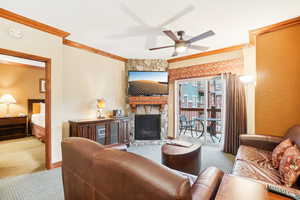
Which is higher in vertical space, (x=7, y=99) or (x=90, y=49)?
(x=90, y=49)

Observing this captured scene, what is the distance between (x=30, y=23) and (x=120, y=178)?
3.03 metres

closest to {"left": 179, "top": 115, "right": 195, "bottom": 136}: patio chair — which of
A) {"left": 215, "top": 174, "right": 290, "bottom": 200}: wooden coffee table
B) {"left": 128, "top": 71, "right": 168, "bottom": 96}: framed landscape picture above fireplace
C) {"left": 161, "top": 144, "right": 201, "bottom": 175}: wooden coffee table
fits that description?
{"left": 128, "top": 71, "right": 168, "bottom": 96}: framed landscape picture above fireplace

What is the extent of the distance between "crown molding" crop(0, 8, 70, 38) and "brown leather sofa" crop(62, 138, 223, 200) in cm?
236

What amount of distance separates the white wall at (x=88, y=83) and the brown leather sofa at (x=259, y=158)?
3.35 metres

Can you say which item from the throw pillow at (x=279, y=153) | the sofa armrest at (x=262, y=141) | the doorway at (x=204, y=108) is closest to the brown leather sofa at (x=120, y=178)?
the throw pillow at (x=279, y=153)

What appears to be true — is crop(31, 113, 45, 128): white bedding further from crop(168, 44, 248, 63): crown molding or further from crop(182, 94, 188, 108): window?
crop(182, 94, 188, 108): window

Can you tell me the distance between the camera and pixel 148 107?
4766 mm

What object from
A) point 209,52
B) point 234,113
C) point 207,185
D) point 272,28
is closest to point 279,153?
point 207,185

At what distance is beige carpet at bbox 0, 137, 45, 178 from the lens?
Answer: 2.73m

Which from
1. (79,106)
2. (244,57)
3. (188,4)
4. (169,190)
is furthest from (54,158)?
(244,57)

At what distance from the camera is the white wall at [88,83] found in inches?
136

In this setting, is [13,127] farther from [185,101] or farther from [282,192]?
[282,192]

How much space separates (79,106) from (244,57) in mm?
4160

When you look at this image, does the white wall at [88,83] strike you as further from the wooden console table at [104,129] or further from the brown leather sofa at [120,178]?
the brown leather sofa at [120,178]
